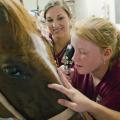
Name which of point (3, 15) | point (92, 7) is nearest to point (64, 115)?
point (3, 15)

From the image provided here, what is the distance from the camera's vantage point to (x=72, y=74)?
0.92 metres

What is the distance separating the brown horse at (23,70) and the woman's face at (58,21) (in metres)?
0.95

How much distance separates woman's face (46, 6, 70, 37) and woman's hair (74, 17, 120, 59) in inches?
25.4

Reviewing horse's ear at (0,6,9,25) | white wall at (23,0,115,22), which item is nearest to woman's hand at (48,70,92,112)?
horse's ear at (0,6,9,25)

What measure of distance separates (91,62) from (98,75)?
0.07m

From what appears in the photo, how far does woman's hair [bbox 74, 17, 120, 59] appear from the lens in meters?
0.80

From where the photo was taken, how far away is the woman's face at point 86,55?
0.78 m

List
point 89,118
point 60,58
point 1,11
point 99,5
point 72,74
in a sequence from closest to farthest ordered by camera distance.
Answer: point 1,11 → point 89,118 → point 72,74 → point 60,58 → point 99,5

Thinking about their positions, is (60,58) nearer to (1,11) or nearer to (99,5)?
(1,11)

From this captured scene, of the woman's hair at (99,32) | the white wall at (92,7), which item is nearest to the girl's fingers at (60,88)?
the woman's hair at (99,32)

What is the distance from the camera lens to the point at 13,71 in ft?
1.68

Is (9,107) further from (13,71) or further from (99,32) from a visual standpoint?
(99,32)

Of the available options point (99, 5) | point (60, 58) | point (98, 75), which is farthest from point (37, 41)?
point (99, 5)

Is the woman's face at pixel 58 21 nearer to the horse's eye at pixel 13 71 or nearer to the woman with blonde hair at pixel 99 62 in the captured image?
the woman with blonde hair at pixel 99 62
